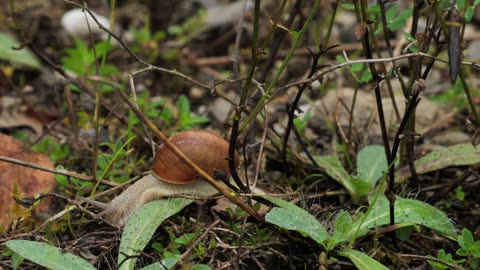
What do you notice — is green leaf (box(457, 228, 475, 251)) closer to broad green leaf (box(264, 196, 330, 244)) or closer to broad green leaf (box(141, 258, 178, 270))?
broad green leaf (box(264, 196, 330, 244))

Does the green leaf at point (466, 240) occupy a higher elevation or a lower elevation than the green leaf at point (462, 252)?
higher

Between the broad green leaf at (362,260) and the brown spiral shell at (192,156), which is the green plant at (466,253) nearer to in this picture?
the broad green leaf at (362,260)

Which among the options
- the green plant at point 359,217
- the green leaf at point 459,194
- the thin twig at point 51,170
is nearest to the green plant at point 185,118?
the thin twig at point 51,170

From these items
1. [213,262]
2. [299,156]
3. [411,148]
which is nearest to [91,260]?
[213,262]

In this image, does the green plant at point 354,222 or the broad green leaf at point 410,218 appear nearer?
the green plant at point 354,222

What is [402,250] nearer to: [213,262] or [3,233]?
[213,262]

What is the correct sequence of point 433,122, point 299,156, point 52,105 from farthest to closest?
point 52,105 → point 433,122 → point 299,156

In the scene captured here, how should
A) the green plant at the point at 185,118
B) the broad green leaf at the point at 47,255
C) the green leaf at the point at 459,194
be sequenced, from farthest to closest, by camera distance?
1. the green plant at the point at 185,118
2. the green leaf at the point at 459,194
3. the broad green leaf at the point at 47,255
